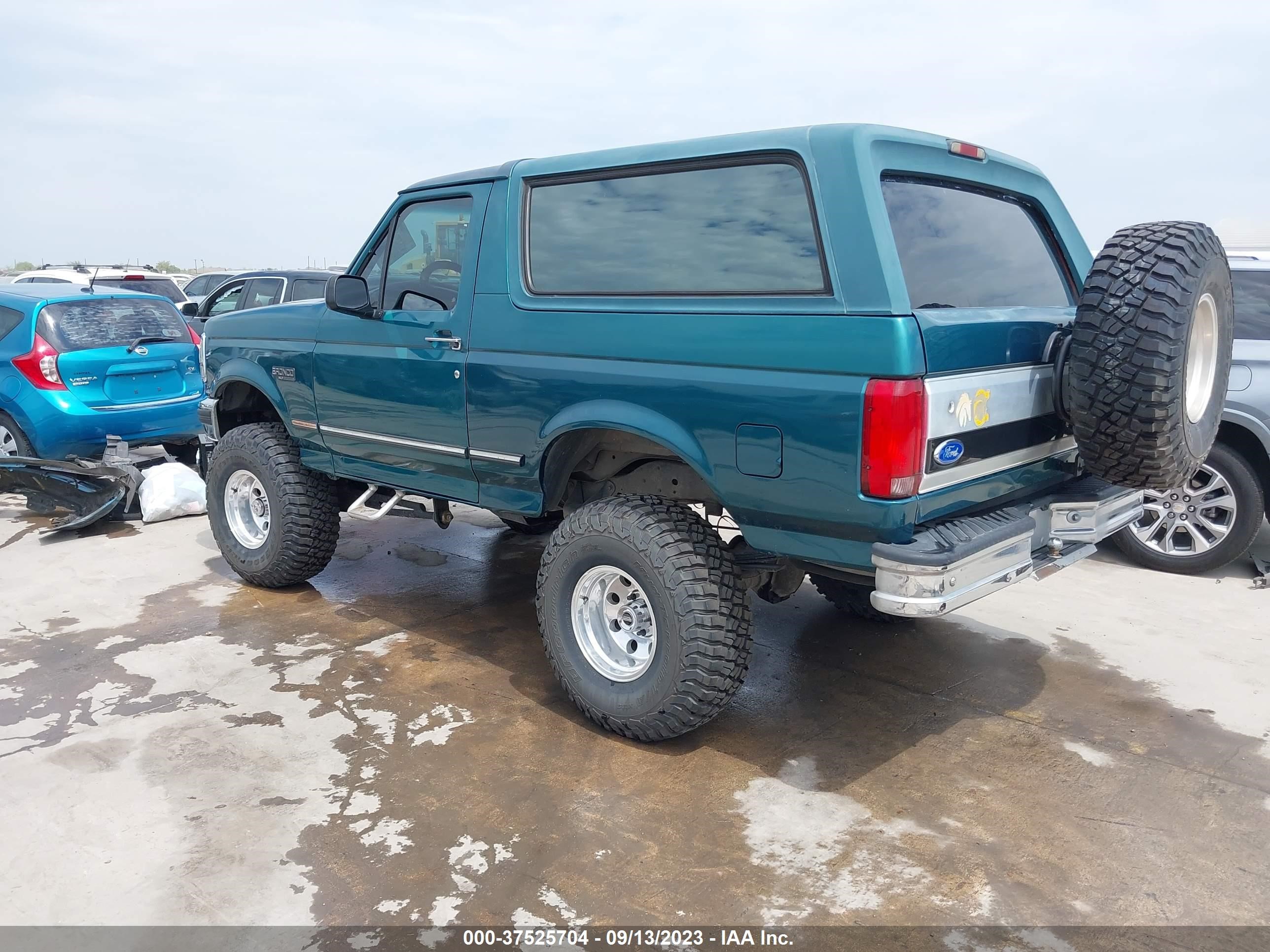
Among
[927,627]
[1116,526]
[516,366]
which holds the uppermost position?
[516,366]

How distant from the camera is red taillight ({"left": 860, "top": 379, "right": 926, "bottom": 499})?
9.35ft

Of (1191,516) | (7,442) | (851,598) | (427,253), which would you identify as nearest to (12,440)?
(7,442)

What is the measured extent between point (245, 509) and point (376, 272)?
1807mm

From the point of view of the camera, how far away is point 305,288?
10414 millimetres

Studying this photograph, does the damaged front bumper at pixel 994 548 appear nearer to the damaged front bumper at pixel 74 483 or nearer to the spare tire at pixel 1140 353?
the spare tire at pixel 1140 353

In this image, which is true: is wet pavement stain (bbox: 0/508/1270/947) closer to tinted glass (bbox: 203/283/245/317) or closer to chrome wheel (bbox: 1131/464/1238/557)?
chrome wheel (bbox: 1131/464/1238/557)

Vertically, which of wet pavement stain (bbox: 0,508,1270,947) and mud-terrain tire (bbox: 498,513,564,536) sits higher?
mud-terrain tire (bbox: 498,513,564,536)

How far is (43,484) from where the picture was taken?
6844 mm

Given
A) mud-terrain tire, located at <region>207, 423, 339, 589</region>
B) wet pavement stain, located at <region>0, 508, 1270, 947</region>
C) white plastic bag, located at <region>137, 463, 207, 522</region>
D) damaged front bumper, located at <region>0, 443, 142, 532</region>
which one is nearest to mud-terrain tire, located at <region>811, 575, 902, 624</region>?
wet pavement stain, located at <region>0, 508, 1270, 947</region>

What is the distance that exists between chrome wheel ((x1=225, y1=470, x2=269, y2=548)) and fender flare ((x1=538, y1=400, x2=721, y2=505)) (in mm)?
2346

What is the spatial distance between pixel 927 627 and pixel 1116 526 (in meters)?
1.44

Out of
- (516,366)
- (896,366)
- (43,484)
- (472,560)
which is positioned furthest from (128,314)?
(896,366)

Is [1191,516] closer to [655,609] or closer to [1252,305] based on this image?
[1252,305]

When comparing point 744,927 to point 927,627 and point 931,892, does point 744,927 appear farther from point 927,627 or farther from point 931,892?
point 927,627
